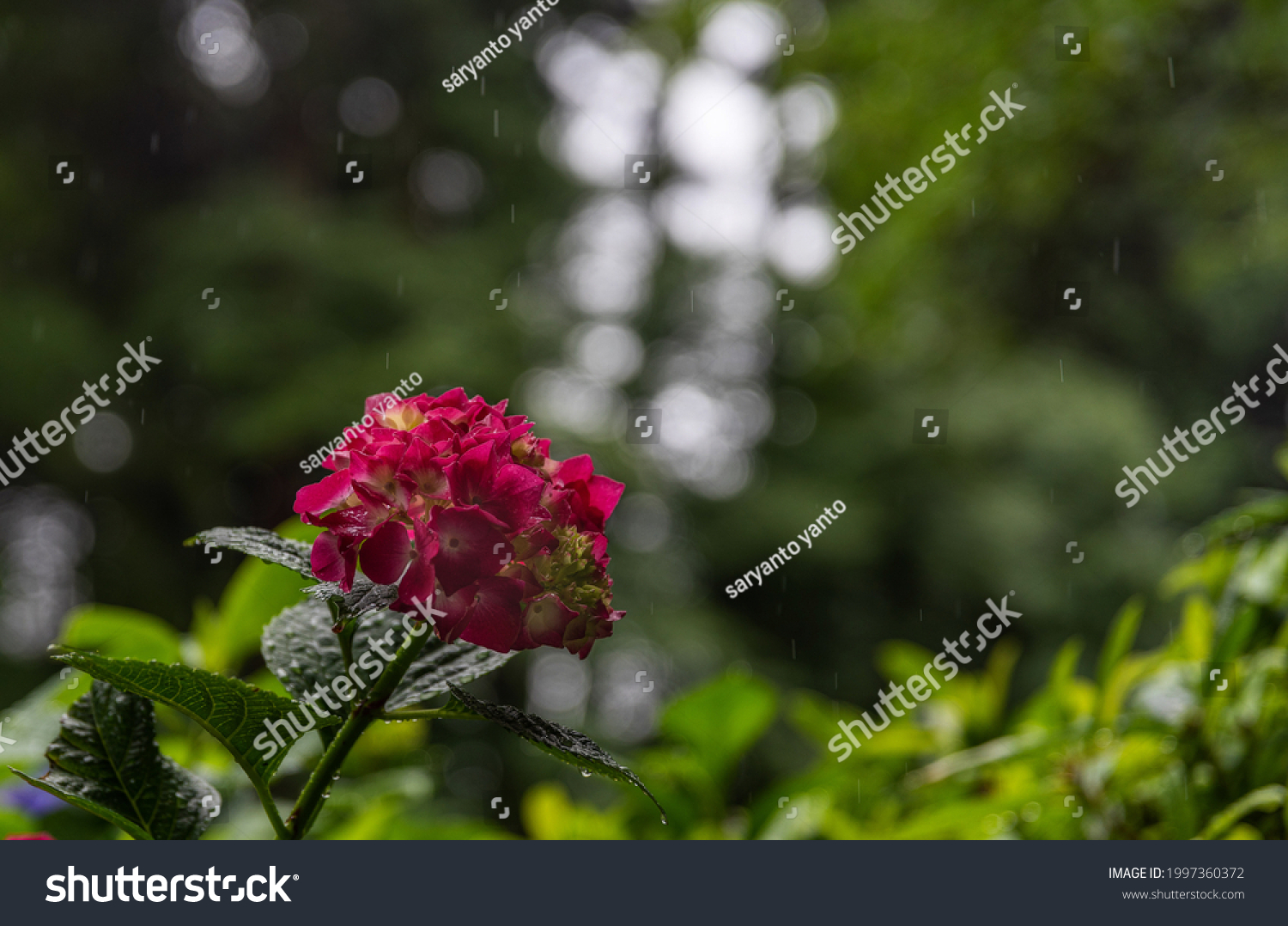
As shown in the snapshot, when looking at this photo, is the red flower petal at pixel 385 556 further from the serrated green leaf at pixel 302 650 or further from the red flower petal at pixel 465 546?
the serrated green leaf at pixel 302 650

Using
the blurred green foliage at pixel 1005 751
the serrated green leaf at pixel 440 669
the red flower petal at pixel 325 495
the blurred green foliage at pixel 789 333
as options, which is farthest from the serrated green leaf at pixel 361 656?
the blurred green foliage at pixel 789 333

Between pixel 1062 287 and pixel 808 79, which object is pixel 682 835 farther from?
pixel 1062 287

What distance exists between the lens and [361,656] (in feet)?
2.03

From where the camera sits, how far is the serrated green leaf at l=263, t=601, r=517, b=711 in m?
0.58

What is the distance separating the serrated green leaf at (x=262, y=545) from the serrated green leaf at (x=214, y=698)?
2.8 inches

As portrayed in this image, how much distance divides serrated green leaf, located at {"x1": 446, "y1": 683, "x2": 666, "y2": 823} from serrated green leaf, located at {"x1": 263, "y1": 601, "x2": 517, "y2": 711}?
0.03m

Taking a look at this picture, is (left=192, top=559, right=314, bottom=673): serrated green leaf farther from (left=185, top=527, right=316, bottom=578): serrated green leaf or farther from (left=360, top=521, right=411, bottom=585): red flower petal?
(left=360, top=521, right=411, bottom=585): red flower petal

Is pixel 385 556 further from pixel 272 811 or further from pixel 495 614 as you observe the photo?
pixel 272 811

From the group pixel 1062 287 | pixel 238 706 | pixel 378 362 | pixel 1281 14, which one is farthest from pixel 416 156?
pixel 238 706

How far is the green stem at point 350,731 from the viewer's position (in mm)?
541

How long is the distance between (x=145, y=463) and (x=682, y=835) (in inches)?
191

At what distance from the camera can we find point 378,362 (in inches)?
198

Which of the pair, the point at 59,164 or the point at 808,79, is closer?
the point at 808,79

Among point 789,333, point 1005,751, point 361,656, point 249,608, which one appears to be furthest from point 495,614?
point 789,333
